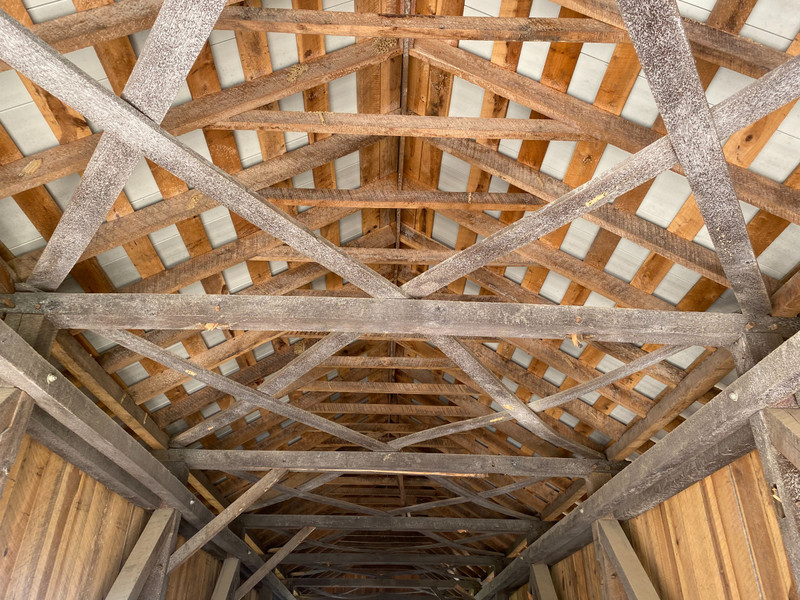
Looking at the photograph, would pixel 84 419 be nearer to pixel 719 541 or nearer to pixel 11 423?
pixel 11 423

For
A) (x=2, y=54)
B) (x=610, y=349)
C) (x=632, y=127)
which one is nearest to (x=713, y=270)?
(x=632, y=127)

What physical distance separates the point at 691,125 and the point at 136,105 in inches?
89.3

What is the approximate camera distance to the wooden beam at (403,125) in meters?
3.99

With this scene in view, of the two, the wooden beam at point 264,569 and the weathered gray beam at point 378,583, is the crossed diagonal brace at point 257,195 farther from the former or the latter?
the weathered gray beam at point 378,583

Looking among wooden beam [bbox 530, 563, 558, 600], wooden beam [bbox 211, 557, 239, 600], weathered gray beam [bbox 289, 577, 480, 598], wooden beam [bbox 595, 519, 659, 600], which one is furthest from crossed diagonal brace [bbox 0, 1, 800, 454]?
weathered gray beam [bbox 289, 577, 480, 598]

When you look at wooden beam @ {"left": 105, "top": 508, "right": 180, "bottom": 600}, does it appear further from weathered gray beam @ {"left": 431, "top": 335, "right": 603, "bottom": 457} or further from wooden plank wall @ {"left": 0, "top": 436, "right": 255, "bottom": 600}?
weathered gray beam @ {"left": 431, "top": 335, "right": 603, "bottom": 457}

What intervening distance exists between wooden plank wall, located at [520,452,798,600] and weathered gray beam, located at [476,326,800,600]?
14 cm

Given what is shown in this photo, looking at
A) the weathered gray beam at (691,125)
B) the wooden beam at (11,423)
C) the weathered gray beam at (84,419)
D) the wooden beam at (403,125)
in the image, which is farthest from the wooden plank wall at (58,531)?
the weathered gray beam at (691,125)

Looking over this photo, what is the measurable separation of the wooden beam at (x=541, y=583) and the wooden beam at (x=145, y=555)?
14.6 feet

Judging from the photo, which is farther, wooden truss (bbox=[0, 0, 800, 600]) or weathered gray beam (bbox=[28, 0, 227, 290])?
wooden truss (bbox=[0, 0, 800, 600])

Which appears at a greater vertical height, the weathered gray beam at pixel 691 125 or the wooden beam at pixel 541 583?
the weathered gray beam at pixel 691 125

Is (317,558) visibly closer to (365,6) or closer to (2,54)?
(365,6)

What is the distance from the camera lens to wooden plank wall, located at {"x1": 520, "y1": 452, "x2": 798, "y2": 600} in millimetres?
3947

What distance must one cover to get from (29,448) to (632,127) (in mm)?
4361
